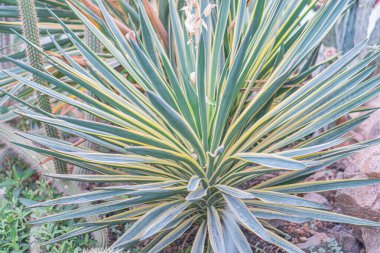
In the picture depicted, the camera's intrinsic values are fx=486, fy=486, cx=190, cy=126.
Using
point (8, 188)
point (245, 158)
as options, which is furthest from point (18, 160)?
point (245, 158)

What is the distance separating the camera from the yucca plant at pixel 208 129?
6.69 feet

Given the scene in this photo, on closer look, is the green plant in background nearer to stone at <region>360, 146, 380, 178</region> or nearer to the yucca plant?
the yucca plant

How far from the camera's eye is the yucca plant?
2.04 meters

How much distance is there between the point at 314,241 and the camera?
2.64 meters

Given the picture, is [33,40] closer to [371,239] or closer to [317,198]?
[317,198]

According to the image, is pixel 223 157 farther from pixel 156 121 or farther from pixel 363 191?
pixel 363 191

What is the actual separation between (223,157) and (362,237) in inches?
35.9

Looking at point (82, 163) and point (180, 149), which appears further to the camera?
point (82, 163)

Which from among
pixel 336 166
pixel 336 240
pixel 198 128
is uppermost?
pixel 198 128

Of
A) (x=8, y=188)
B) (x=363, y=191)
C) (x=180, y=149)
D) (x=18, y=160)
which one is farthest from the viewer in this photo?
(x=18, y=160)

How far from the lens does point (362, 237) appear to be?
8.35 feet

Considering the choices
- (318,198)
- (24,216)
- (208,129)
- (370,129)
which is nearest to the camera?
(208,129)

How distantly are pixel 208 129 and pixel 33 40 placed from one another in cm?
105

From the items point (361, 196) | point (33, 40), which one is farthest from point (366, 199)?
point (33, 40)
